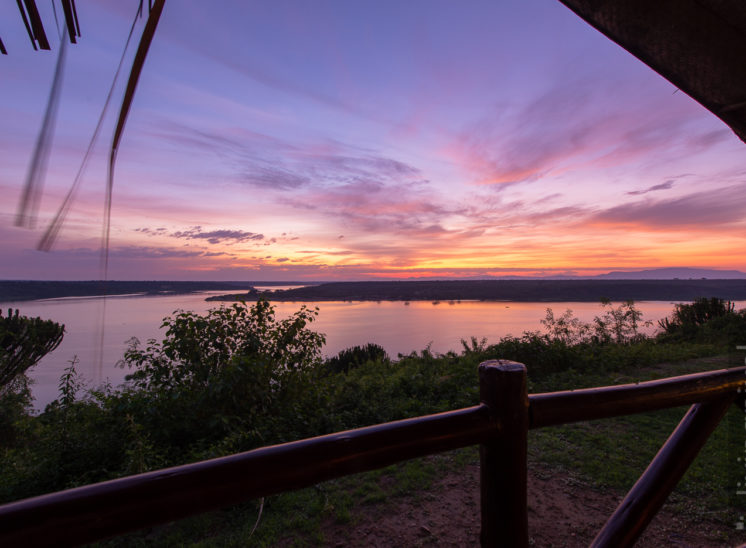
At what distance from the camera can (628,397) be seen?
1.27 meters

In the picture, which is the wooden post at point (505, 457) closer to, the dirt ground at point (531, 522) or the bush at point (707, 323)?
the dirt ground at point (531, 522)

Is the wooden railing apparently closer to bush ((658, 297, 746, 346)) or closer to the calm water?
the calm water

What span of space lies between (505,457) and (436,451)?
26cm

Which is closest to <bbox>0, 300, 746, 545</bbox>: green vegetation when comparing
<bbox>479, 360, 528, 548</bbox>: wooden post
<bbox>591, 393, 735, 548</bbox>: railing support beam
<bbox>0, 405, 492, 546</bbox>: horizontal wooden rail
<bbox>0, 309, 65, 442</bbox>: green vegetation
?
<bbox>0, 309, 65, 442</bbox>: green vegetation

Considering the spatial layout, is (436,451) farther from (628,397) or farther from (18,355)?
(18,355)

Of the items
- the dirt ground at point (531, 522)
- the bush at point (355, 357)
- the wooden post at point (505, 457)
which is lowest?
the bush at point (355, 357)

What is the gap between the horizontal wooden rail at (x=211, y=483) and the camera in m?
0.55

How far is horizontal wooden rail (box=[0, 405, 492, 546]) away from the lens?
546 mm

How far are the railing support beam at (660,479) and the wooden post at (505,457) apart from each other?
57 cm

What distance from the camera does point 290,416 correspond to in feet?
14.7

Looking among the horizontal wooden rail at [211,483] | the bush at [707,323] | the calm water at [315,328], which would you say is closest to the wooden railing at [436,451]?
the horizontal wooden rail at [211,483]

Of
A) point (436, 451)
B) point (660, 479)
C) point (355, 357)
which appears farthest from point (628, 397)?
point (355, 357)

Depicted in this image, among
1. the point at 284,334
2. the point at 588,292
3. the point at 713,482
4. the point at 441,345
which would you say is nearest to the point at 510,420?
the point at 713,482

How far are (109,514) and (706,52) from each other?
2140 mm
